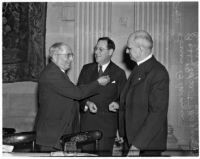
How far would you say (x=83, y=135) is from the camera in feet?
8.96

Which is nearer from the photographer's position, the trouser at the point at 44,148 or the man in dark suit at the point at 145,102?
the man in dark suit at the point at 145,102

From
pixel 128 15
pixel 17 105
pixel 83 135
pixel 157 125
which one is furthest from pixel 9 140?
pixel 128 15

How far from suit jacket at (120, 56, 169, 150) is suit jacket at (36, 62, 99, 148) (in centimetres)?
56

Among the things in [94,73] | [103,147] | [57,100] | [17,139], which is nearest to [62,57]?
[57,100]

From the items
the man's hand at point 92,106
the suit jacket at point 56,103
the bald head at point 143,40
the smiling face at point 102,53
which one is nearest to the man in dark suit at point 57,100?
the suit jacket at point 56,103

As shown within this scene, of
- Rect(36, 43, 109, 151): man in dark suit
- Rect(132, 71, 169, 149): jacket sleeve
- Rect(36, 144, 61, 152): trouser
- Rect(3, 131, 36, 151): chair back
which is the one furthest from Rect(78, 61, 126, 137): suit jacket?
Rect(3, 131, 36, 151): chair back

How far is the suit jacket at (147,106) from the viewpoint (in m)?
2.82

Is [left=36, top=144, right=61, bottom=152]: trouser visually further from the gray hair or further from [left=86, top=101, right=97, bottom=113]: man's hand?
the gray hair

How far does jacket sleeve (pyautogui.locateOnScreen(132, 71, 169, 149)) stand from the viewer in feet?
9.21

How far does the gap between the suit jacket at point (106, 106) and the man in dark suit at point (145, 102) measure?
546mm

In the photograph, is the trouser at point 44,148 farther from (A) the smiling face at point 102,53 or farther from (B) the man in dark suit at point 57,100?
(A) the smiling face at point 102,53

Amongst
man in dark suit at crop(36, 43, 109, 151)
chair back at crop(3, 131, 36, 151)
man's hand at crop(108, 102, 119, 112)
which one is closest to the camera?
chair back at crop(3, 131, 36, 151)

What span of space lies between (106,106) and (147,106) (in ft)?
2.98

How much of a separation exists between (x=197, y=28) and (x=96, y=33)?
42.7 inches
